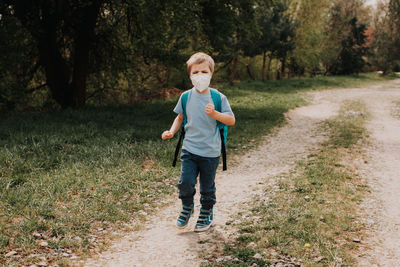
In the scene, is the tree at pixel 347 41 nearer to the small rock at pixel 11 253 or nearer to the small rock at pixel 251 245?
the small rock at pixel 251 245

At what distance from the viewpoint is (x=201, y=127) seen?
363 cm

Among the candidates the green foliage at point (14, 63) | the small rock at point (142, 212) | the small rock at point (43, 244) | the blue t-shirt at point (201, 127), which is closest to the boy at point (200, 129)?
the blue t-shirt at point (201, 127)

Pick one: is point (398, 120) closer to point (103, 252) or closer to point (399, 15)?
point (103, 252)

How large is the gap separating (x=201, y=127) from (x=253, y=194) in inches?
84.5

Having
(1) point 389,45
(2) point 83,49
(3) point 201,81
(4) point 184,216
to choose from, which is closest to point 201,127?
(3) point 201,81

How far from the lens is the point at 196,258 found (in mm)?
3404

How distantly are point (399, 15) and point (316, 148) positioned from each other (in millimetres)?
39614

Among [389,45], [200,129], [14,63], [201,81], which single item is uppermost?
[389,45]

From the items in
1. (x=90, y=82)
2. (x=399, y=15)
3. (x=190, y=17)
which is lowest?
(x=90, y=82)

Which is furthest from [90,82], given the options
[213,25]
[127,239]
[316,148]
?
→ [127,239]

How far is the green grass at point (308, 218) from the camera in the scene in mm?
3447

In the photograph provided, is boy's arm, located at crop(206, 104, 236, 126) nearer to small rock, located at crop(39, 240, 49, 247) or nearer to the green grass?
the green grass

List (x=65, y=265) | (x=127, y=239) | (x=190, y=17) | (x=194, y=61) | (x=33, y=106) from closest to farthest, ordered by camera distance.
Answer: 1. (x=65, y=265)
2. (x=194, y=61)
3. (x=127, y=239)
4. (x=190, y=17)
5. (x=33, y=106)

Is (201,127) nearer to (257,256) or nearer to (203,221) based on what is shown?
(203,221)
